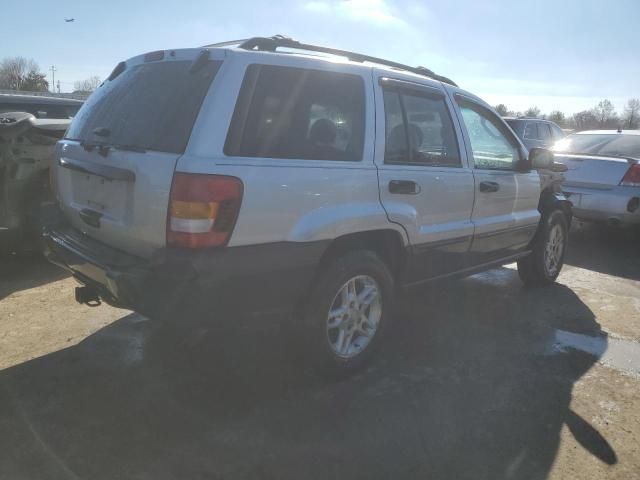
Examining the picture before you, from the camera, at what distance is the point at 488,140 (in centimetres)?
448

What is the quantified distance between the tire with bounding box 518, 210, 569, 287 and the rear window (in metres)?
3.95

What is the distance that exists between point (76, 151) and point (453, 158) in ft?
8.52

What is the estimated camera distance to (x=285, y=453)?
8.73 feet

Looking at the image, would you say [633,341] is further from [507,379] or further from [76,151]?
[76,151]

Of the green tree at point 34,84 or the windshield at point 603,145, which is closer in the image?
the windshield at point 603,145

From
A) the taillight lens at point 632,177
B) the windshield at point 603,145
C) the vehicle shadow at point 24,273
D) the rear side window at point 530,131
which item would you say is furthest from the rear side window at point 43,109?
the rear side window at point 530,131

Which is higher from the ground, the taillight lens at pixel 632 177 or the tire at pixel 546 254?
the taillight lens at pixel 632 177

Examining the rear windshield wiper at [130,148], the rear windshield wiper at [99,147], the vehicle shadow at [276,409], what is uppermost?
the rear windshield wiper at [130,148]

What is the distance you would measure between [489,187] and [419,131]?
929mm

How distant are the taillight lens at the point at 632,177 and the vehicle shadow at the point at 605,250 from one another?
3.21ft

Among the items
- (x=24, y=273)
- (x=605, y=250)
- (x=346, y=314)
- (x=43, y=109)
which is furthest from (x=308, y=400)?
(x=605, y=250)

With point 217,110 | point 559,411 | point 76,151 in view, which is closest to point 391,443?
point 559,411

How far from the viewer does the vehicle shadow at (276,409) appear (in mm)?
2576

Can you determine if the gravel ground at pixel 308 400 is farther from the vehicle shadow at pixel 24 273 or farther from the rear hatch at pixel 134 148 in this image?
the rear hatch at pixel 134 148
